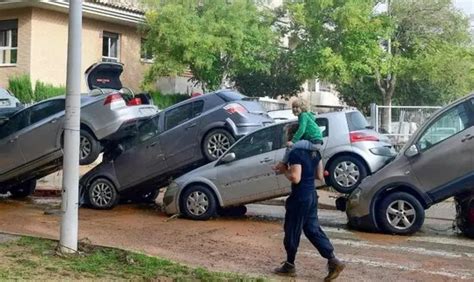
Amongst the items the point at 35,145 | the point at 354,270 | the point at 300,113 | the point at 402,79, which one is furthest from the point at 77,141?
the point at 402,79

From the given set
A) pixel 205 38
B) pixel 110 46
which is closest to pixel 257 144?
pixel 205 38

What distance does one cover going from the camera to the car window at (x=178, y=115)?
12.6m

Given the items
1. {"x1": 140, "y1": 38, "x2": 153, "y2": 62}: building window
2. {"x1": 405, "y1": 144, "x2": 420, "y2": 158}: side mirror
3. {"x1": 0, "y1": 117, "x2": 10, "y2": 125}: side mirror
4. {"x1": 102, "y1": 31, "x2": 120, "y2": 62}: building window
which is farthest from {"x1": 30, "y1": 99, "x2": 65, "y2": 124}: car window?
{"x1": 102, "y1": 31, "x2": 120, "y2": 62}: building window

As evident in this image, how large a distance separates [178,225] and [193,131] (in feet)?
5.94

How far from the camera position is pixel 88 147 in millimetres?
12828

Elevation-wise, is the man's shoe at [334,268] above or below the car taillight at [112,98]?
below

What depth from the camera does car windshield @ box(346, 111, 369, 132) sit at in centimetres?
1145

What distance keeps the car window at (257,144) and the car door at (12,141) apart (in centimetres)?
486

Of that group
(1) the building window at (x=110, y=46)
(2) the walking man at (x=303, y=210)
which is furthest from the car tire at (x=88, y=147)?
(1) the building window at (x=110, y=46)

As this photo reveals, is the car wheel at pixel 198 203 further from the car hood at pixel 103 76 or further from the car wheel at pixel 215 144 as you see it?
the car hood at pixel 103 76

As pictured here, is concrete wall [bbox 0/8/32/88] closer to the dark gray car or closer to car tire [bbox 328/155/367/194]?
the dark gray car

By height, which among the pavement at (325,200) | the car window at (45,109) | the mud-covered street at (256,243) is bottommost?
the mud-covered street at (256,243)

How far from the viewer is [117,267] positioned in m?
7.27

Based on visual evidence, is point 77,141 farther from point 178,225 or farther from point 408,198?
point 408,198
